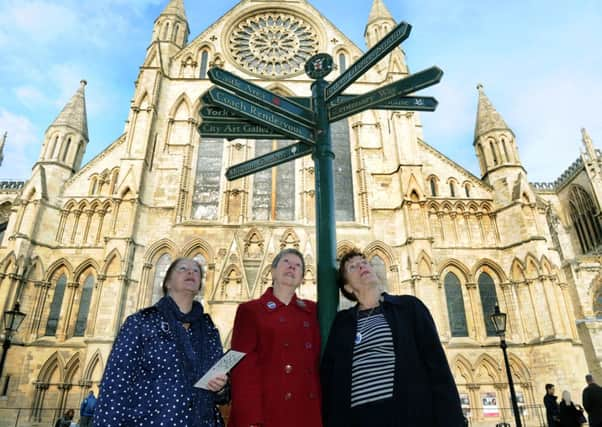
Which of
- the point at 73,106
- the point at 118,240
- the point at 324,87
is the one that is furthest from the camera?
the point at 73,106

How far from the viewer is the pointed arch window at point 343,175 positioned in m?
16.8

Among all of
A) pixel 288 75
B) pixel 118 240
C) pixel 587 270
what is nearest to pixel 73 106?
pixel 118 240

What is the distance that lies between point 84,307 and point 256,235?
661 centimetres

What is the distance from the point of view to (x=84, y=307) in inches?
568

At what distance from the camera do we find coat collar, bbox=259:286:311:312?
8.72ft

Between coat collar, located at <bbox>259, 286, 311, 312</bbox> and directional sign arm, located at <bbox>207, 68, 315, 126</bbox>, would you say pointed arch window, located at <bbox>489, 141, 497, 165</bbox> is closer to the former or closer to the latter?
directional sign arm, located at <bbox>207, 68, 315, 126</bbox>

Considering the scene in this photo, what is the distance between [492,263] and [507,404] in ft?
15.9

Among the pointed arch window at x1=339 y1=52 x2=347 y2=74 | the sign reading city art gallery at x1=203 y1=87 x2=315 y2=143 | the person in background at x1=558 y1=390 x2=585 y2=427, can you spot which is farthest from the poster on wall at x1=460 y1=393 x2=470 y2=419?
the pointed arch window at x1=339 y1=52 x2=347 y2=74

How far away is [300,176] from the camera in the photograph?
17328 millimetres

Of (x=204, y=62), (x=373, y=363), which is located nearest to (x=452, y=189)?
(x=204, y=62)

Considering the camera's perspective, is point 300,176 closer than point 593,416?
No

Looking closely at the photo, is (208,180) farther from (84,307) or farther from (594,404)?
(594,404)

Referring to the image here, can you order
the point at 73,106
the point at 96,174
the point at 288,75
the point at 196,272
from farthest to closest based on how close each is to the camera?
1. the point at 288,75
2. the point at 73,106
3. the point at 96,174
4. the point at 196,272

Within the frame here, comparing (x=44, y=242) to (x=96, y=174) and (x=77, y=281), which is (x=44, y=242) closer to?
(x=77, y=281)
